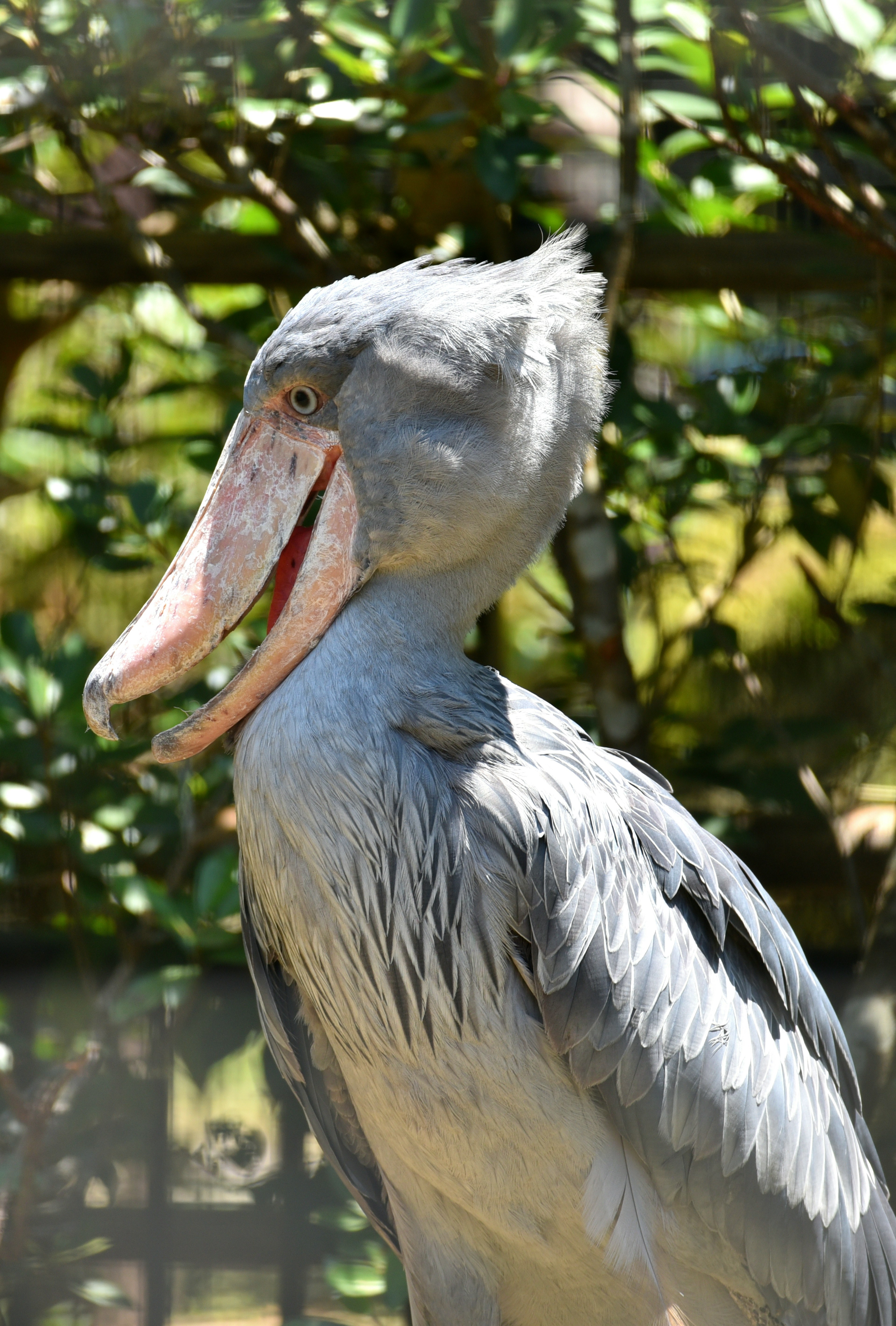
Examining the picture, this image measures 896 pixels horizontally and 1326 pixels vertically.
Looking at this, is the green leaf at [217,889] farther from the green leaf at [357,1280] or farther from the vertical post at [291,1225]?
the green leaf at [357,1280]

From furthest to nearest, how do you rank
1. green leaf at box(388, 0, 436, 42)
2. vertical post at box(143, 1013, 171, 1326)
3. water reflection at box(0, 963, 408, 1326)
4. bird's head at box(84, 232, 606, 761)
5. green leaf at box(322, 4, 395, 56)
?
vertical post at box(143, 1013, 171, 1326)
water reflection at box(0, 963, 408, 1326)
green leaf at box(322, 4, 395, 56)
green leaf at box(388, 0, 436, 42)
bird's head at box(84, 232, 606, 761)

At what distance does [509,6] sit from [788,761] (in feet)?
4.45

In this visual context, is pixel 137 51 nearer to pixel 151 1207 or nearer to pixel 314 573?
pixel 314 573

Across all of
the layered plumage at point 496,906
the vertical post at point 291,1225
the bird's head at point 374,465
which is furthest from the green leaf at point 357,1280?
the bird's head at point 374,465

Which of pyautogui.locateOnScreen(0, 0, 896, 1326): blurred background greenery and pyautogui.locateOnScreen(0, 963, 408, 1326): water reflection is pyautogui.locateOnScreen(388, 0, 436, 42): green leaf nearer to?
pyautogui.locateOnScreen(0, 0, 896, 1326): blurred background greenery

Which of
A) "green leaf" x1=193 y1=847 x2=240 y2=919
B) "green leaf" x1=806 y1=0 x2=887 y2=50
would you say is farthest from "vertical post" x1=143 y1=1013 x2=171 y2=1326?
"green leaf" x1=806 y1=0 x2=887 y2=50

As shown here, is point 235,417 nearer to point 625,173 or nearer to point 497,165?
point 497,165

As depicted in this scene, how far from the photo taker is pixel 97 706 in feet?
3.68

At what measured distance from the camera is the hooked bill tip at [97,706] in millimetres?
1121

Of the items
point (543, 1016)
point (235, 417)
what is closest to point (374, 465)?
point (543, 1016)

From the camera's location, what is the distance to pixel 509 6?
5.67 ft

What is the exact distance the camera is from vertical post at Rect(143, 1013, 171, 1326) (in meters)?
2.15

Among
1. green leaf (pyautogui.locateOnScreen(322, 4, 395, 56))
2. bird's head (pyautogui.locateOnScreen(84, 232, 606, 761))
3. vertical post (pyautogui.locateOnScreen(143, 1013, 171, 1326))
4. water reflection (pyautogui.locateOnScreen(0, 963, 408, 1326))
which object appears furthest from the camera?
vertical post (pyautogui.locateOnScreen(143, 1013, 171, 1326))

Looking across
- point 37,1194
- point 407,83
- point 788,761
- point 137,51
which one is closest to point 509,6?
point 407,83
